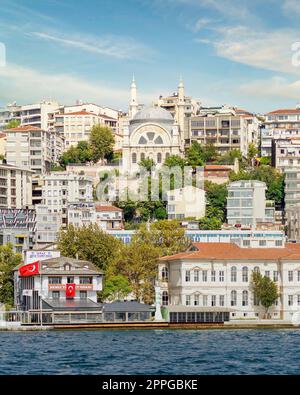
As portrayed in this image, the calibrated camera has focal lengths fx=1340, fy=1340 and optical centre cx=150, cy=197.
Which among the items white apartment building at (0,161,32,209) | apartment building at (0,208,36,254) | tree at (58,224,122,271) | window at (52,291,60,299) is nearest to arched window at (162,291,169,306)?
tree at (58,224,122,271)

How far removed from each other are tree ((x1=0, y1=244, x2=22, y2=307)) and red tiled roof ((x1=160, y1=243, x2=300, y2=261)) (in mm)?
9453

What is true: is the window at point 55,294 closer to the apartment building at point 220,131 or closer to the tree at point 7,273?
the tree at point 7,273

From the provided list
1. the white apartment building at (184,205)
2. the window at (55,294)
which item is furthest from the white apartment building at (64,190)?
the window at (55,294)

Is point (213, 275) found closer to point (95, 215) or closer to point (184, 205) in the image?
point (95, 215)

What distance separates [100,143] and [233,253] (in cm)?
4918

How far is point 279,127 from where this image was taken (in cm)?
13362

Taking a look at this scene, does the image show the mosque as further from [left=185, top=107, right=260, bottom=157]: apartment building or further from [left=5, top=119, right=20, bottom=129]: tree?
[left=5, top=119, right=20, bottom=129]: tree

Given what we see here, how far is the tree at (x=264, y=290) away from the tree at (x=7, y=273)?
1437cm

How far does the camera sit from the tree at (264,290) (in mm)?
70938

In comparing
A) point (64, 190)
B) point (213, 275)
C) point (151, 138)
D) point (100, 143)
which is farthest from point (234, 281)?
point (100, 143)

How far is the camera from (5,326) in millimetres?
67312

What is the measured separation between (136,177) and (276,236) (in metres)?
27.1
